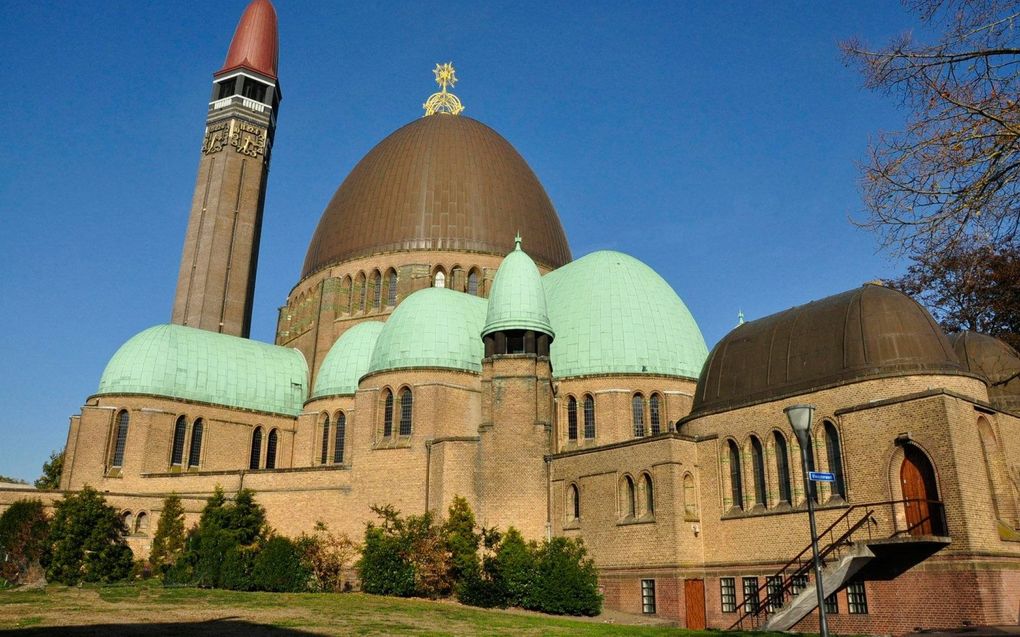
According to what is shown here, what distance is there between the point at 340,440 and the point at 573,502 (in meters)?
13.4

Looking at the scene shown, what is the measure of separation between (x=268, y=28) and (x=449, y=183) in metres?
26.4

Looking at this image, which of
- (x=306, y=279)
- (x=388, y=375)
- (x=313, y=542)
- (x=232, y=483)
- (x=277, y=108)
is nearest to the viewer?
(x=313, y=542)

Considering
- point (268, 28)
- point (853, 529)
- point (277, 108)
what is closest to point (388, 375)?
point (853, 529)

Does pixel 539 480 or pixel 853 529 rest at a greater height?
pixel 539 480

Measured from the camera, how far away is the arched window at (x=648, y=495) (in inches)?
1172

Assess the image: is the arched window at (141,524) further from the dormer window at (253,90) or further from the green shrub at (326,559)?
the dormer window at (253,90)

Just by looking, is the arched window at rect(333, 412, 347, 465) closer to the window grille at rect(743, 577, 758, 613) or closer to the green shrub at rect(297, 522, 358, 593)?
the green shrub at rect(297, 522, 358, 593)

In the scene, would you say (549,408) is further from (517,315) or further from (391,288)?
(391,288)

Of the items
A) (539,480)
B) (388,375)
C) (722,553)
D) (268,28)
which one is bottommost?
(722,553)

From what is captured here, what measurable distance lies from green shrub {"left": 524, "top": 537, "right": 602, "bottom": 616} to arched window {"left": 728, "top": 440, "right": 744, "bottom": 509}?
5.53 metres

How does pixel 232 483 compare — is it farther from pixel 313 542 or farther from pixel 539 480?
pixel 539 480

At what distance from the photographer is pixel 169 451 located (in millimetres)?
42312

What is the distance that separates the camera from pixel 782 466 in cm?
2723

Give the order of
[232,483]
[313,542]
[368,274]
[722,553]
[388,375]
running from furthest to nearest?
[368,274], [232,483], [388,375], [313,542], [722,553]
